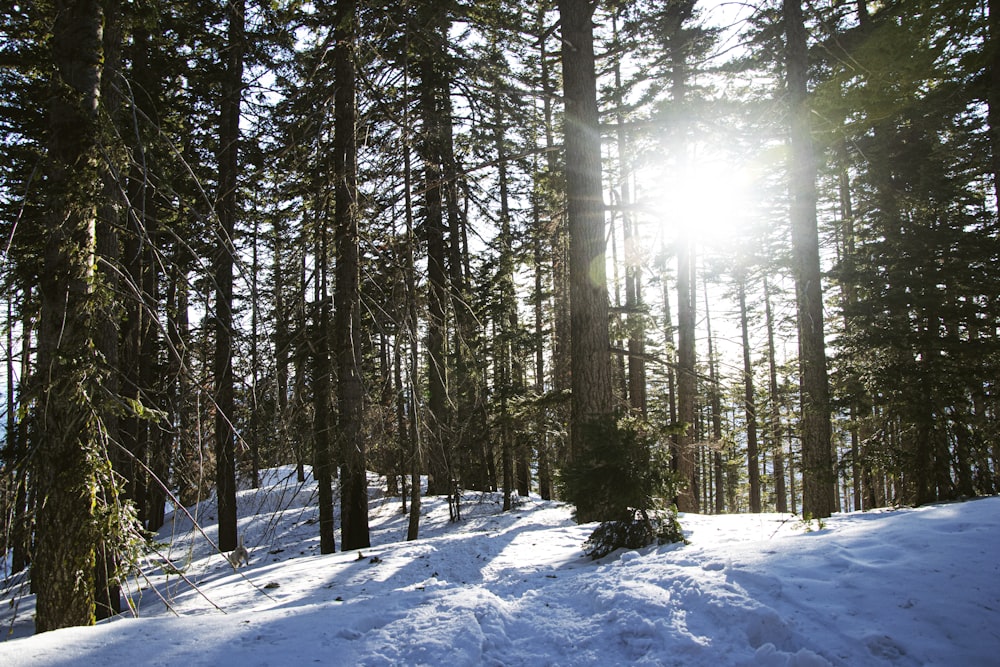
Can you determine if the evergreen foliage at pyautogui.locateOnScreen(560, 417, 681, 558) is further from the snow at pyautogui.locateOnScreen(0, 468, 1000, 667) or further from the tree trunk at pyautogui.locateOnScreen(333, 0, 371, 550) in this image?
the tree trunk at pyautogui.locateOnScreen(333, 0, 371, 550)

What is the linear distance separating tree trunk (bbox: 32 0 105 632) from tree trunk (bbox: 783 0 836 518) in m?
9.22

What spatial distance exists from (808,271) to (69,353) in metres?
9.81

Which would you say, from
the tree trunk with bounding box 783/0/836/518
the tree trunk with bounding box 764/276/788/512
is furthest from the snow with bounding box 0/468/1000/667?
the tree trunk with bounding box 764/276/788/512

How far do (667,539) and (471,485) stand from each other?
13074mm

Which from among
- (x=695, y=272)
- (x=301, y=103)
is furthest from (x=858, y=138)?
(x=301, y=103)

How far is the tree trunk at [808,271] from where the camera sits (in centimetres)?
829

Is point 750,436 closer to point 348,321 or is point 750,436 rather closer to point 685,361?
point 685,361

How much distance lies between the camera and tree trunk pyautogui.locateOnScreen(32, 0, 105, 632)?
3.44m

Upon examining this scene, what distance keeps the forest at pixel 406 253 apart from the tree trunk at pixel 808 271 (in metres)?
0.05

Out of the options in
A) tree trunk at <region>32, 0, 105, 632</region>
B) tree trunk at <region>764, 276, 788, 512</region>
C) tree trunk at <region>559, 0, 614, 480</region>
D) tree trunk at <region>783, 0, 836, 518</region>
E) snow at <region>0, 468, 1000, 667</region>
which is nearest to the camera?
snow at <region>0, 468, 1000, 667</region>

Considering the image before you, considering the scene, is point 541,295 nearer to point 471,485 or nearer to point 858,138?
point 471,485

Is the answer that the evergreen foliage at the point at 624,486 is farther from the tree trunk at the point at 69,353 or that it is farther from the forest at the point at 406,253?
the tree trunk at the point at 69,353

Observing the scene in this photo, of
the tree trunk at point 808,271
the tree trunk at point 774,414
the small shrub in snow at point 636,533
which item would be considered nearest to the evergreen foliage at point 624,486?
the small shrub in snow at point 636,533

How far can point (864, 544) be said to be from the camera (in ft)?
13.1
